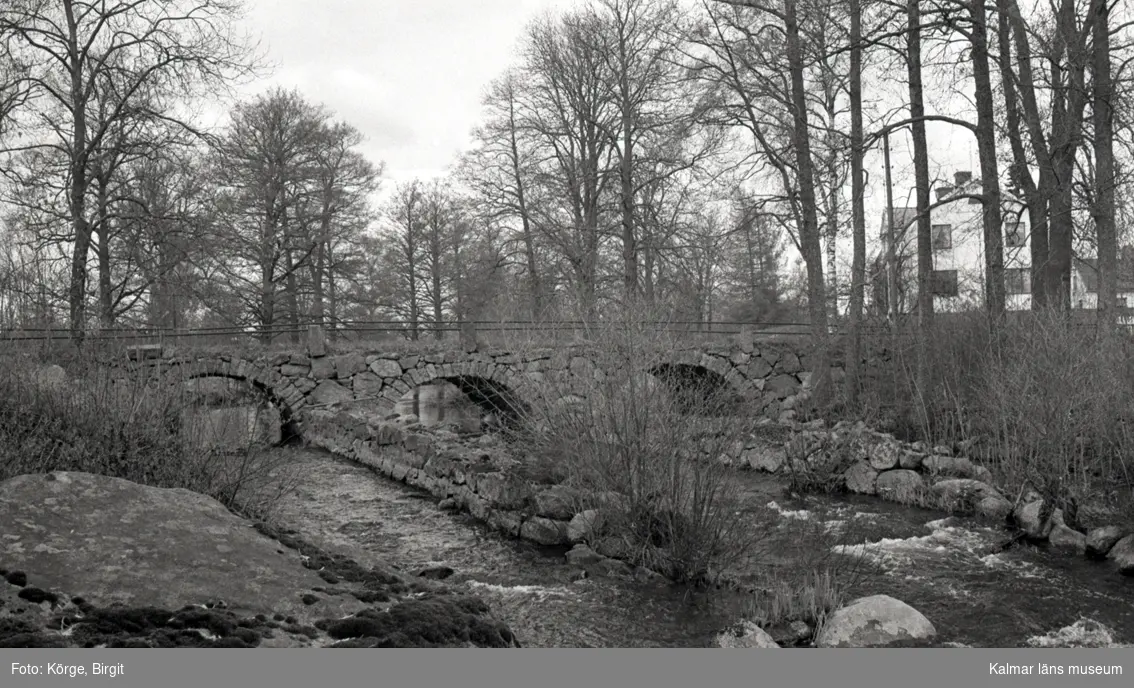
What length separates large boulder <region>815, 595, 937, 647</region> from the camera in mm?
5734

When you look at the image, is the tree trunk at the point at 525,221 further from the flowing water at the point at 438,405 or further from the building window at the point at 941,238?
the building window at the point at 941,238

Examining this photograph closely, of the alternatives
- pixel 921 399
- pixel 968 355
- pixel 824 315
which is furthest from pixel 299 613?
pixel 824 315

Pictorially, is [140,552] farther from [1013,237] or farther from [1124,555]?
[1013,237]

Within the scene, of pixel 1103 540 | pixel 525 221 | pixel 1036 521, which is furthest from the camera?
pixel 525 221

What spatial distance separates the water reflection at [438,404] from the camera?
2512 centimetres

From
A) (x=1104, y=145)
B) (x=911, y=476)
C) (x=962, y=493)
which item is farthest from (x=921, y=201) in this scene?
(x=962, y=493)

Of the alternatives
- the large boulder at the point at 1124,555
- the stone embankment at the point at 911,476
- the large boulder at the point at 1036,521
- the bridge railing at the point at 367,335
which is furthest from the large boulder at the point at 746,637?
the large boulder at the point at 1036,521

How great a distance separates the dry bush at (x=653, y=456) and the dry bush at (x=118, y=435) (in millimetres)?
2816

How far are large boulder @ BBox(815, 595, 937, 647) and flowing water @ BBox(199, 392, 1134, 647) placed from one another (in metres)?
0.23

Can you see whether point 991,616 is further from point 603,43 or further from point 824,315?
point 603,43

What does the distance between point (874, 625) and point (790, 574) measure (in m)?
1.31

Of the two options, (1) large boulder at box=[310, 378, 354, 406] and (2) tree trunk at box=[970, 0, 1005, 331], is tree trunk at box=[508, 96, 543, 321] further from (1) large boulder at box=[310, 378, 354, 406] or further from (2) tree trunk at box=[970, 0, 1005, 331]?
(2) tree trunk at box=[970, 0, 1005, 331]

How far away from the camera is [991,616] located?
6.59m

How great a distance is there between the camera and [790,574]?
7.15 m
